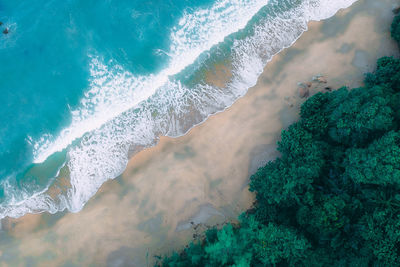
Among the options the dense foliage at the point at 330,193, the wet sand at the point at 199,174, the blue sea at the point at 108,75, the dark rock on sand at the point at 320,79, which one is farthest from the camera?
the blue sea at the point at 108,75

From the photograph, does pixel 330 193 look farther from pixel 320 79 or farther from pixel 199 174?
pixel 199 174

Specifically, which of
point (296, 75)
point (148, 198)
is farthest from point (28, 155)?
point (296, 75)

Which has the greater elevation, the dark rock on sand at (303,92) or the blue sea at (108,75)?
the blue sea at (108,75)

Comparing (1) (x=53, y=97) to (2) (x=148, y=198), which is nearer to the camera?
(2) (x=148, y=198)

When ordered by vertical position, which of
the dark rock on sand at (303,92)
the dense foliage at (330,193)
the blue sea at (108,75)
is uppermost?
the blue sea at (108,75)

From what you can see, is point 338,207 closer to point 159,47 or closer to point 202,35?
point 202,35

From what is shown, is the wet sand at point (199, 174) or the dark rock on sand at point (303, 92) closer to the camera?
the wet sand at point (199, 174)

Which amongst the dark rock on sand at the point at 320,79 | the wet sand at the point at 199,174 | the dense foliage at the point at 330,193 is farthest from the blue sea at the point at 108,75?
the dense foliage at the point at 330,193

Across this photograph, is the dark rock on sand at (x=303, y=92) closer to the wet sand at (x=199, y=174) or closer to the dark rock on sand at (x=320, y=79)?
the wet sand at (x=199, y=174)

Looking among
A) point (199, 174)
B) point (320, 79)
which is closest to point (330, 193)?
point (320, 79)
